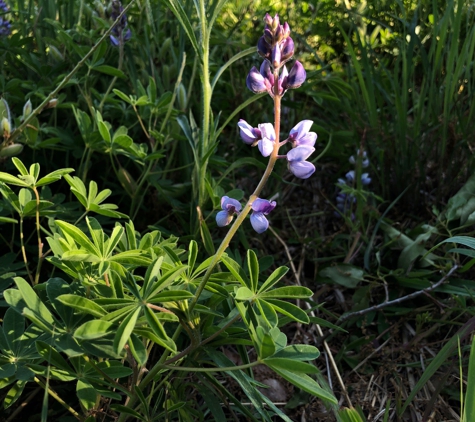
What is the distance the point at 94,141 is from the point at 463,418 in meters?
1.26

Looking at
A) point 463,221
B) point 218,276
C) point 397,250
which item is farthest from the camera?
point 397,250

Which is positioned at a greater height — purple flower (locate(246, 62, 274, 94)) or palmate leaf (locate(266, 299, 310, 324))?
purple flower (locate(246, 62, 274, 94))

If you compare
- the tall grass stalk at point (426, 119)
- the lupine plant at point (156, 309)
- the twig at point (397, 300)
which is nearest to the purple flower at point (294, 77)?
the lupine plant at point (156, 309)

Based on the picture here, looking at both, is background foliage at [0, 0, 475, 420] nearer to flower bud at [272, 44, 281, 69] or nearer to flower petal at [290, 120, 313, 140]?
flower petal at [290, 120, 313, 140]

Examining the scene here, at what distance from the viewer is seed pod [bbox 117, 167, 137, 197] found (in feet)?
5.94

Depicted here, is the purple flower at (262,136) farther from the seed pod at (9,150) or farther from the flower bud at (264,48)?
the seed pod at (9,150)

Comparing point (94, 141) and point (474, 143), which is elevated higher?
point (94, 141)

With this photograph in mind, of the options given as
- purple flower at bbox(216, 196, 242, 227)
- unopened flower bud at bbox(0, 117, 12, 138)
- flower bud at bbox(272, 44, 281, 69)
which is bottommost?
purple flower at bbox(216, 196, 242, 227)

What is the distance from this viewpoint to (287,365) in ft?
3.40

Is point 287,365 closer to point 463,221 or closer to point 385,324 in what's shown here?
point 385,324

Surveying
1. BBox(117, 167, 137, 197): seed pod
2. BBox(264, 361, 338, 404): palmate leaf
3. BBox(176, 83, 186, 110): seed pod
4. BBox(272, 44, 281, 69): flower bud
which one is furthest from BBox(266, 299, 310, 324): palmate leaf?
BBox(176, 83, 186, 110): seed pod

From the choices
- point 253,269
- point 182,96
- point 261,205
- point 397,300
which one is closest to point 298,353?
point 253,269

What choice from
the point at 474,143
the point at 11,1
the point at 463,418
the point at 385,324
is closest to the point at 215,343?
the point at 463,418

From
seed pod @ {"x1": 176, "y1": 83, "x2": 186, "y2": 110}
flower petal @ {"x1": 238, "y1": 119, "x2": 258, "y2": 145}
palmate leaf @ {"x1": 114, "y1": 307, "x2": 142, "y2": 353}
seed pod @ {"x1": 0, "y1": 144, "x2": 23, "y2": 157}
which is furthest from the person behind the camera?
seed pod @ {"x1": 176, "y1": 83, "x2": 186, "y2": 110}
